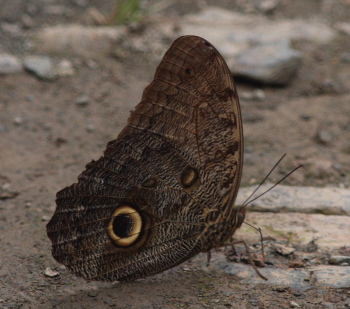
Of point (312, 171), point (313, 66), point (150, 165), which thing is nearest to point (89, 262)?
point (150, 165)

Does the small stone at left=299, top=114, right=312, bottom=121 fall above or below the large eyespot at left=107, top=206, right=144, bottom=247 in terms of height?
above

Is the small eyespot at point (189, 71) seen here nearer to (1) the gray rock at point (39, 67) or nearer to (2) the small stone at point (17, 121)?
(2) the small stone at point (17, 121)

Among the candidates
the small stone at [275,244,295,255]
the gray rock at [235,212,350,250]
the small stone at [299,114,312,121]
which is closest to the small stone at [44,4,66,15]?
the small stone at [299,114,312,121]

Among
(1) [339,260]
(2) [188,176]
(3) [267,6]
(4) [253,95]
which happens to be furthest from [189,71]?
(3) [267,6]

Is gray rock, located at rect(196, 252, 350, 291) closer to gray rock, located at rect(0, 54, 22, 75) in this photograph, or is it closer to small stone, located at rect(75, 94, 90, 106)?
small stone, located at rect(75, 94, 90, 106)

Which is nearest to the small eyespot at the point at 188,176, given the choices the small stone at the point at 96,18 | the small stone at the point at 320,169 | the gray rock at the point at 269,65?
the small stone at the point at 320,169

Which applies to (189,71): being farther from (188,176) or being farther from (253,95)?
(253,95)
